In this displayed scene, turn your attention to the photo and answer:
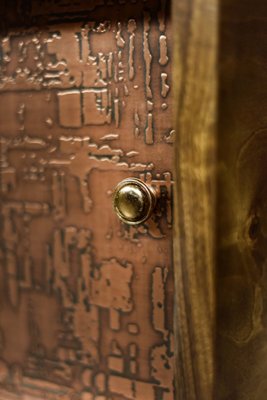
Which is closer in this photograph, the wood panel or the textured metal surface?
the wood panel


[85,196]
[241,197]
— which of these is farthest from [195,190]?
[85,196]

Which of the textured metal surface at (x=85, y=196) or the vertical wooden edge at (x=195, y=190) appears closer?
the vertical wooden edge at (x=195, y=190)

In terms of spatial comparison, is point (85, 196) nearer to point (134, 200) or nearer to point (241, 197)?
point (134, 200)

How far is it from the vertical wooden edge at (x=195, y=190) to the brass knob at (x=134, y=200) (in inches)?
2.4

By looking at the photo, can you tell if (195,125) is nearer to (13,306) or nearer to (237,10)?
(237,10)

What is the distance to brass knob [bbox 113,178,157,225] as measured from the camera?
0.53 m

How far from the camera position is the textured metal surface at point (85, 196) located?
55cm

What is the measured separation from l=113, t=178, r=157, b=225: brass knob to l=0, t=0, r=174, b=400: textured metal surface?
0.02 m

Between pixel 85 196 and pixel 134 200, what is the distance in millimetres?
89

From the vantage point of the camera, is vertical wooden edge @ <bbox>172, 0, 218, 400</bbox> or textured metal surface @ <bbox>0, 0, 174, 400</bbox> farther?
textured metal surface @ <bbox>0, 0, 174, 400</bbox>

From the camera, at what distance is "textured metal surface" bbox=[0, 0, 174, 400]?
0.55 metres

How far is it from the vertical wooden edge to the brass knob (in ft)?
0.20

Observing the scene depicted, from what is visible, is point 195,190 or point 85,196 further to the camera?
point 85,196

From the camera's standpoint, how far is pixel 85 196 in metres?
0.59
